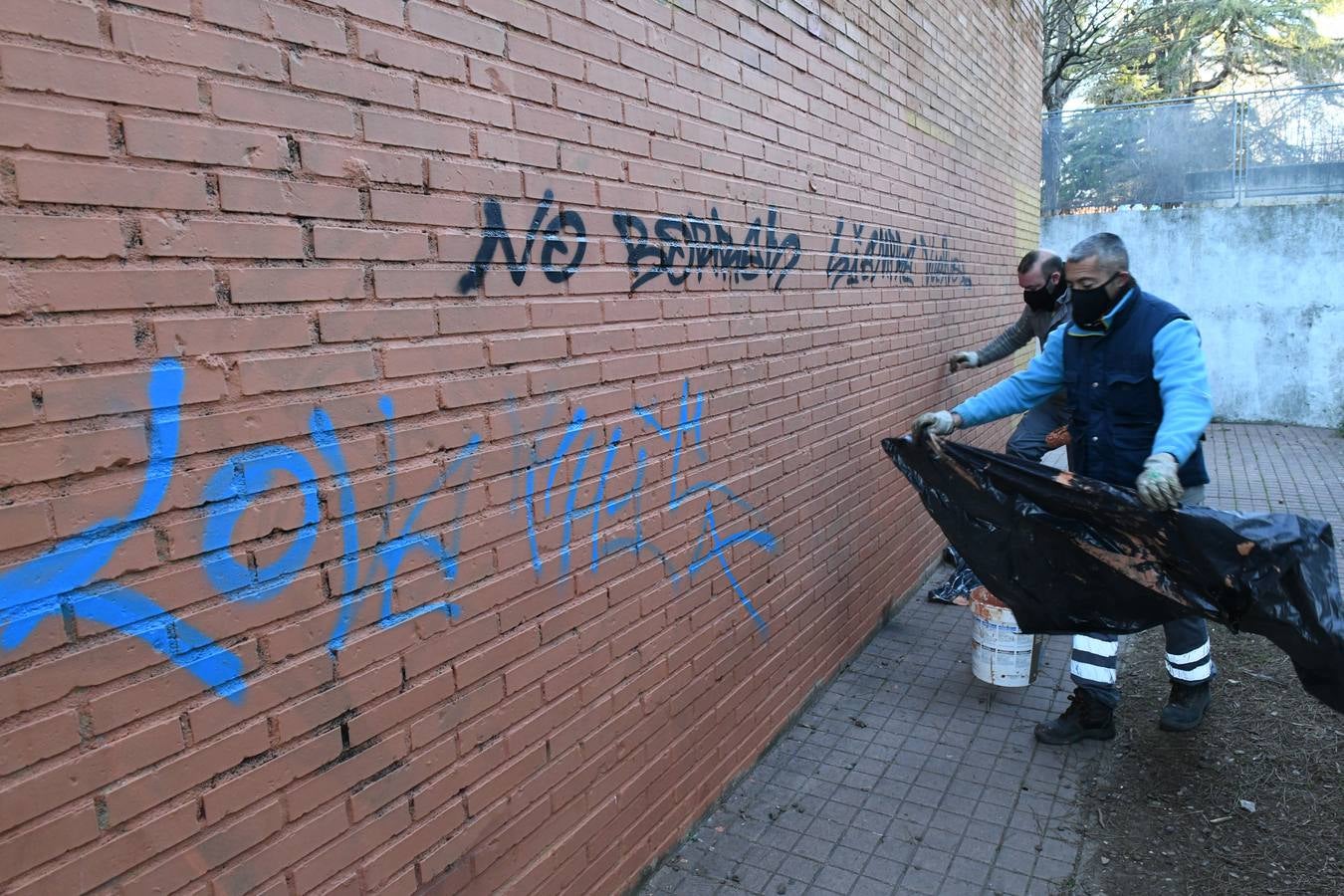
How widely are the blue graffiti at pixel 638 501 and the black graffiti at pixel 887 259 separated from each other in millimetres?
1450

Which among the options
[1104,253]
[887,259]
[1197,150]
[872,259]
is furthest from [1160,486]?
[1197,150]

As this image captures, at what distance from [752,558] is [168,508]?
8.19 ft

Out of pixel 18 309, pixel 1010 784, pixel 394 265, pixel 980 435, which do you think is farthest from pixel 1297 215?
pixel 18 309

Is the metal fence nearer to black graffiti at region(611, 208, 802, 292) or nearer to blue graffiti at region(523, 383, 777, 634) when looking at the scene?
black graffiti at region(611, 208, 802, 292)

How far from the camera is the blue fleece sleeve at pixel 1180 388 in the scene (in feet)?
10.9

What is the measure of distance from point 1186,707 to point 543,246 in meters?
3.55

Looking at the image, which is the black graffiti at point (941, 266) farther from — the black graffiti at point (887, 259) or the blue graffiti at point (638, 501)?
the blue graffiti at point (638, 501)

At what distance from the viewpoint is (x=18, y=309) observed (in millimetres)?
1408

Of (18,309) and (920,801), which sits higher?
(18,309)

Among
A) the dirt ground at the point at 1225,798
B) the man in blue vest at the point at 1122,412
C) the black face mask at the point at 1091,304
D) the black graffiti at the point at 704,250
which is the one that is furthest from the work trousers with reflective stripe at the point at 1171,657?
the black graffiti at the point at 704,250

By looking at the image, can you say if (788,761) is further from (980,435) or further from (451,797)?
(980,435)

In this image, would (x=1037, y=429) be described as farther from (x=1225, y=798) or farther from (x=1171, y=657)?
(x=1225, y=798)

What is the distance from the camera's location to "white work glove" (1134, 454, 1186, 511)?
10.4 feet

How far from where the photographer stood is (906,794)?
3.59 m
